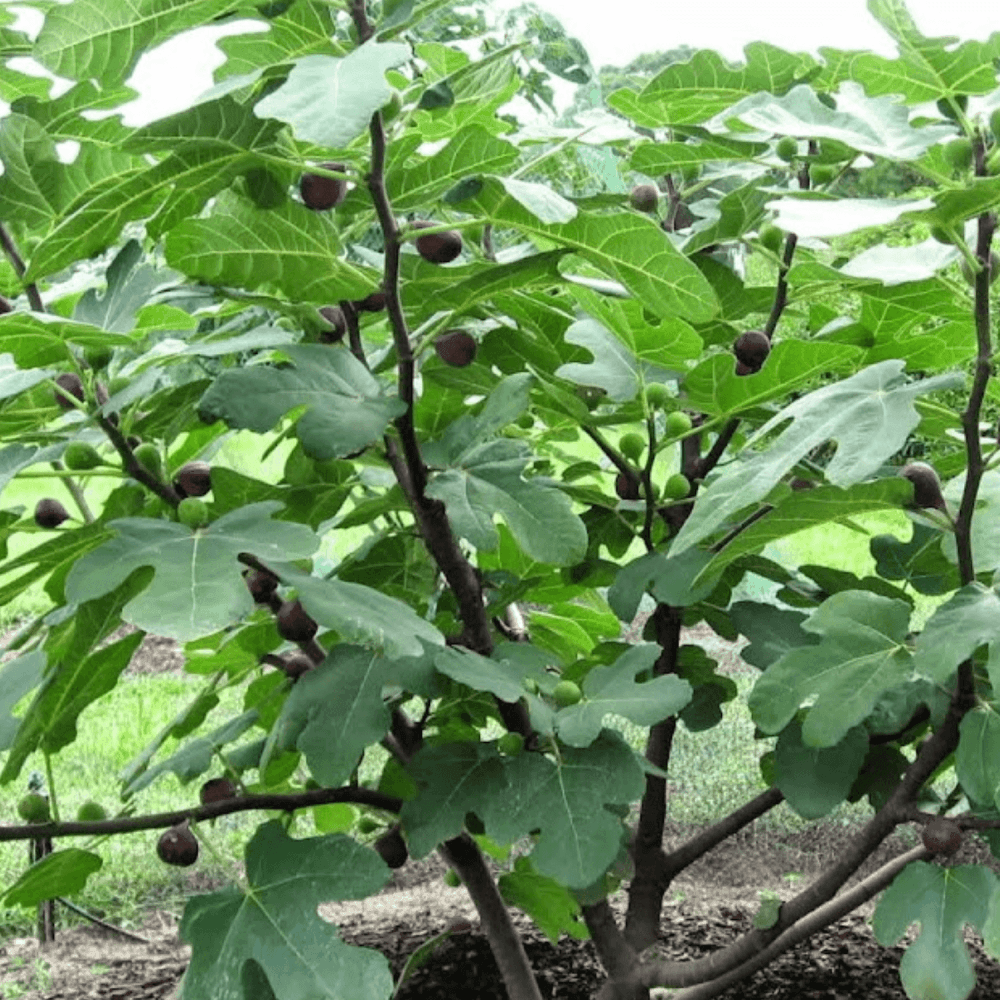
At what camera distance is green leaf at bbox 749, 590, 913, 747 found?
1.37 metres

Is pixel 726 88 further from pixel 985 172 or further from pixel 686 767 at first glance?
pixel 686 767

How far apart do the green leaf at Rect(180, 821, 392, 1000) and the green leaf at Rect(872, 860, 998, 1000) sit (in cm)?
52

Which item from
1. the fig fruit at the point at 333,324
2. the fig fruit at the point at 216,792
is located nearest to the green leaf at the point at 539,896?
the fig fruit at the point at 216,792

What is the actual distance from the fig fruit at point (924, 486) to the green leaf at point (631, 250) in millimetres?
258

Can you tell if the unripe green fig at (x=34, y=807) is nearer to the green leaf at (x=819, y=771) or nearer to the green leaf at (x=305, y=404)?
the green leaf at (x=305, y=404)

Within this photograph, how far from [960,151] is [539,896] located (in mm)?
1404

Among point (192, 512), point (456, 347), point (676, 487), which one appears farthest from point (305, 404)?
point (676, 487)

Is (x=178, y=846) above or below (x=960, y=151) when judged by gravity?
below

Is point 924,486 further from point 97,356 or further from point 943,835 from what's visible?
point 97,356

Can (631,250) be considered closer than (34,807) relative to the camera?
Yes

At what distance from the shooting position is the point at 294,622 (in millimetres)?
1567

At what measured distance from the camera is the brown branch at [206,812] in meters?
1.55

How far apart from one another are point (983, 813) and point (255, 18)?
1087mm

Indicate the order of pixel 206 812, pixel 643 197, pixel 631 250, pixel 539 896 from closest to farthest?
pixel 631 250
pixel 206 812
pixel 643 197
pixel 539 896
